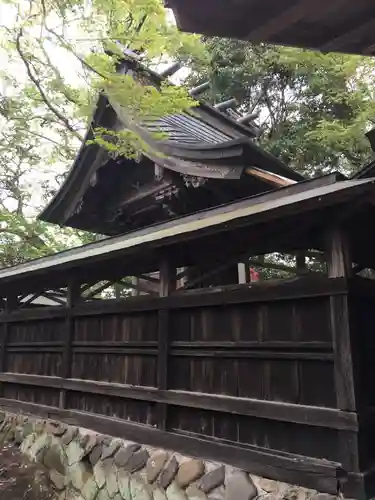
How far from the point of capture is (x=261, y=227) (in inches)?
155

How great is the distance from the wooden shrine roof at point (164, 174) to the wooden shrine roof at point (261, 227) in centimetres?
107

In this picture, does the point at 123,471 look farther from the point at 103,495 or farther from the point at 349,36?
the point at 349,36

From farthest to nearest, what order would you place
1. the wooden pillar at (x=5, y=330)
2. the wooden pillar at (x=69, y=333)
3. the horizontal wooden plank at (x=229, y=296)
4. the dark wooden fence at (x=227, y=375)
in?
1. the wooden pillar at (x=5, y=330)
2. the wooden pillar at (x=69, y=333)
3. the horizontal wooden plank at (x=229, y=296)
4. the dark wooden fence at (x=227, y=375)

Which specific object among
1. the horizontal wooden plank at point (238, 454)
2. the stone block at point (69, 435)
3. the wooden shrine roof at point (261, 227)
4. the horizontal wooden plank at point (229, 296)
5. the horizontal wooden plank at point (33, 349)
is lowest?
the stone block at point (69, 435)

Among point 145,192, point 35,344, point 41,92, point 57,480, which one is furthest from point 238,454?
point 41,92

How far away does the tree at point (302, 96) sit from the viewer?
41.1 ft

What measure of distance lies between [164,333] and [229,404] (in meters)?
1.08

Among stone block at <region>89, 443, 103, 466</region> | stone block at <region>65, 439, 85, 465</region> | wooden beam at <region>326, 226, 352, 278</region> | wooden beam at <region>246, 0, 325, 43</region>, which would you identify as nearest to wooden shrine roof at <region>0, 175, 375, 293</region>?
wooden beam at <region>326, 226, 352, 278</region>

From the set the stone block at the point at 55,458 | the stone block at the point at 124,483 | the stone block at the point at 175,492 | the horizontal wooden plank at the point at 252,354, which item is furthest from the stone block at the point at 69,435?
the horizontal wooden plank at the point at 252,354

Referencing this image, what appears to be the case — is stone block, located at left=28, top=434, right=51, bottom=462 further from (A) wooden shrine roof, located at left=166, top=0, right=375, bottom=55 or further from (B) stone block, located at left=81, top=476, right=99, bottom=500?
(A) wooden shrine roof, located at left=166, top=0, right=375, bottom=55

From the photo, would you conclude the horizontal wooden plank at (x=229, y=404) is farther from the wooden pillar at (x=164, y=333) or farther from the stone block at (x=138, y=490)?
the stone block at (x=138, y=490)

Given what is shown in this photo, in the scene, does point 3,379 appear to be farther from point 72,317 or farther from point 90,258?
point 90,258

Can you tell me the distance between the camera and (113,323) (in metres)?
5.53

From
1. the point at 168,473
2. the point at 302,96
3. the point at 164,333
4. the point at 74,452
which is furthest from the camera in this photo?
the point at 302,96
